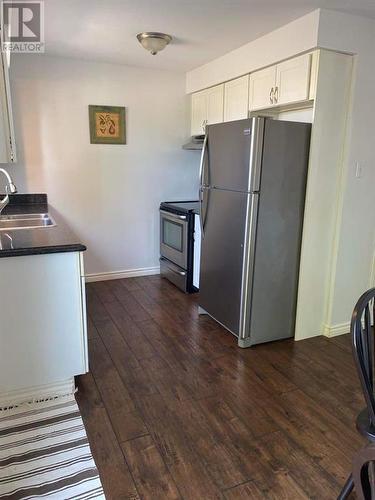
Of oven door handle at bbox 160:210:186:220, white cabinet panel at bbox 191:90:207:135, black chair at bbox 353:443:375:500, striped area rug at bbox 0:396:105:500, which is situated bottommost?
striped area rug at bbox 0:396:105:500

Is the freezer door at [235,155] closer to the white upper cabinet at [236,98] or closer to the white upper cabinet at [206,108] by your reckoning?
the white upper cabinet at [236,98]

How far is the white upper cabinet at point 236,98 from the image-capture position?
10.3ft

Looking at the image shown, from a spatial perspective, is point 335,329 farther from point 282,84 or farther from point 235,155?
point 282,84

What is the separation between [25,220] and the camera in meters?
3.03

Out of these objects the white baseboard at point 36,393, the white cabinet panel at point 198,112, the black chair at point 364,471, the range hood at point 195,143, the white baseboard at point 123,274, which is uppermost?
the white cabinet panel at point 198,112

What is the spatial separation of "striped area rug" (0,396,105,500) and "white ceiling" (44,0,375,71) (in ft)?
7.91

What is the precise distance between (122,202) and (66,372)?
92.8 inches

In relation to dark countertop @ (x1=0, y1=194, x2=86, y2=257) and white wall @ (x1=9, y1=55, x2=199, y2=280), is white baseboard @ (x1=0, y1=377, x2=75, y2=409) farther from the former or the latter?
white wall @ (x1=9, y1=55, x2=199, y2=280)

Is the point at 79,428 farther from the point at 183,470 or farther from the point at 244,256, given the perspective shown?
the point at 244,256

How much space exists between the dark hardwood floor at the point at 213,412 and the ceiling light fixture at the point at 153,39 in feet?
7.28

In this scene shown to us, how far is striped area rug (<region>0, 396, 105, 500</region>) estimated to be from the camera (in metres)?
1.53

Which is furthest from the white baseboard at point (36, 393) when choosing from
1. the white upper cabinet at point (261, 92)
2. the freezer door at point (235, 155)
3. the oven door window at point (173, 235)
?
the white upper cabinet at point (261, 92)

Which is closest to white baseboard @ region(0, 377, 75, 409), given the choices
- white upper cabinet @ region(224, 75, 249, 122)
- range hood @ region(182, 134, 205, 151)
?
white upper cabinet @ region(224, 75, 249, 122)

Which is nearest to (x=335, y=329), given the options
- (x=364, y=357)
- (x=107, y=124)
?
(x=364, y=357)
